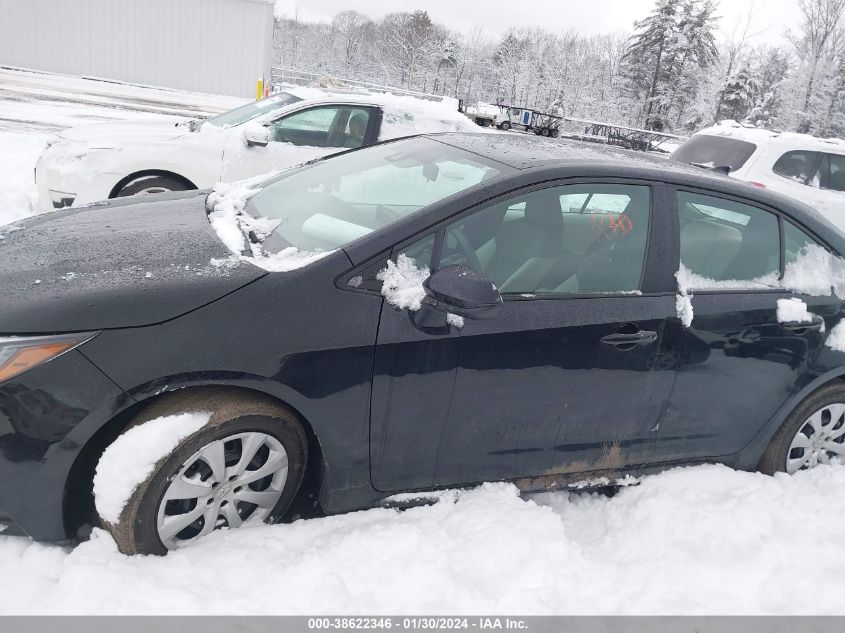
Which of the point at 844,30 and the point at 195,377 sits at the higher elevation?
the point at 844,30

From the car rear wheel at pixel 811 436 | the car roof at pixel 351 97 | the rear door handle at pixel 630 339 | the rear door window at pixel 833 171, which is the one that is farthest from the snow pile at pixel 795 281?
the rear door window at pixel 833 171

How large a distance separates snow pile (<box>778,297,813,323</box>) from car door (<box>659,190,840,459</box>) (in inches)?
1.0

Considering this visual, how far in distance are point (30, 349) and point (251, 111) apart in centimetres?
526

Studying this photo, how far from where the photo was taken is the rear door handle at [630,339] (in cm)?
287

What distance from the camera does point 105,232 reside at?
2.82 metres

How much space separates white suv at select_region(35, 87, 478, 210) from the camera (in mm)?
5566

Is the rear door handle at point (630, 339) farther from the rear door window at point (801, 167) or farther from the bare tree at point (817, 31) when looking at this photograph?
the bare tree at point (817, 31)

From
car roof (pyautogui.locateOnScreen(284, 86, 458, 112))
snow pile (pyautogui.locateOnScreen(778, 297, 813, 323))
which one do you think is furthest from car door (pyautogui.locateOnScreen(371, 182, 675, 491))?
car roof (pyautogui.locateOnScreen(284, 86, 458, 112))

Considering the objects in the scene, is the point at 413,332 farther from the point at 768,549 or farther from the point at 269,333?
the point at 768,549

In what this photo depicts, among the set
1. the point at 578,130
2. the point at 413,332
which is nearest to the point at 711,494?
the point at 413,332

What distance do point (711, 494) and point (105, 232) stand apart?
3010mm

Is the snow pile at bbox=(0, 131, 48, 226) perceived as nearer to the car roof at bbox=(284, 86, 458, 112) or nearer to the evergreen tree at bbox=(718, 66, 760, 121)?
the car roof at bbox=(284, 86, 458, 112)

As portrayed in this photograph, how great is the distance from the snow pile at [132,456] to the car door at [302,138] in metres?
4.23

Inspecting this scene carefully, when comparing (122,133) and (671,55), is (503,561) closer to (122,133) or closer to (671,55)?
(122,133)
